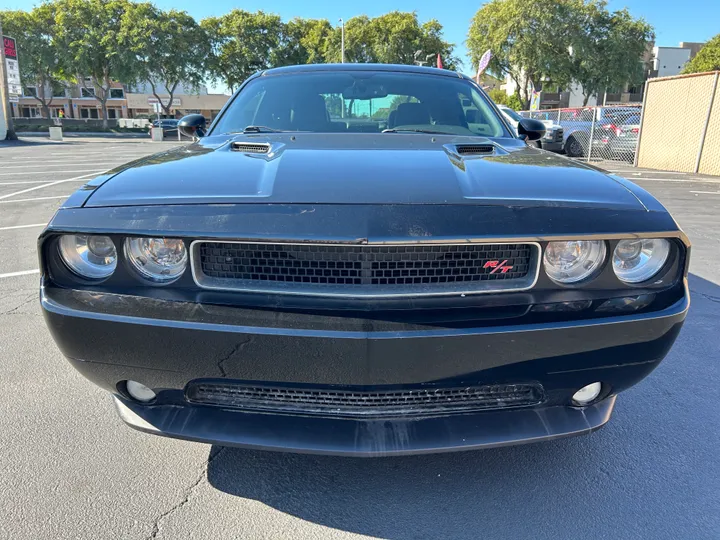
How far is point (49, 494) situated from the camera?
72.1 inches

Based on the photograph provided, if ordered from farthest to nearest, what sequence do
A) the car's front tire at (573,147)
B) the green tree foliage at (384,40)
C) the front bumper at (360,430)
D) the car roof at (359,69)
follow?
1. the green tree foliage at (384,40)
2. the car's front tire at (573,147)
3. the car roof at (359,69)
4. the front bumper at (360,430)

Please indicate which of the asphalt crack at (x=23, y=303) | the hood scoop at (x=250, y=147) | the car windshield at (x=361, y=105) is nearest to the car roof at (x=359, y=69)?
the car windshield at (x=361, y=105)

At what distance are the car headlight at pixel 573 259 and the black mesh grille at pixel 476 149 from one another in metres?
0.71

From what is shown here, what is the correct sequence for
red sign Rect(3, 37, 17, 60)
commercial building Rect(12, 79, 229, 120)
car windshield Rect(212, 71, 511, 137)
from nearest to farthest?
1. car windshield Rect(212, 71, 511, 137)
2. red sign Rect(3, 37, 17, 60)
3. commercial building Rect(12, 79, 229, 120)

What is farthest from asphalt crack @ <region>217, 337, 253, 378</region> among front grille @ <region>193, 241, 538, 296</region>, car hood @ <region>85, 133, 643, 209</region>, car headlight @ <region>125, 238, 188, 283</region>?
car hood @ <region>85, 133, 643, 209</region>

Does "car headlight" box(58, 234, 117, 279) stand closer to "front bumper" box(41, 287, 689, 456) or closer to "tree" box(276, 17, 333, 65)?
"front bumper" box(41, 287, 689, 456)

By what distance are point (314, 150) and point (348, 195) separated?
1.97 ft

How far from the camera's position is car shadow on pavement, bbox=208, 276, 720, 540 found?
1725mm

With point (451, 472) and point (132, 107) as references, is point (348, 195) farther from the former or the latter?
point (132, 107)

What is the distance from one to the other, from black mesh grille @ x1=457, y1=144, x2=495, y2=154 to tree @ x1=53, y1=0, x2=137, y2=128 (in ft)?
135

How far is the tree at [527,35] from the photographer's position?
3256cm

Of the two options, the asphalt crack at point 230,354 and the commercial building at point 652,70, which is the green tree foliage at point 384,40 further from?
the asphalt crack at point 230,354

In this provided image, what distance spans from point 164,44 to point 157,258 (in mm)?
41903

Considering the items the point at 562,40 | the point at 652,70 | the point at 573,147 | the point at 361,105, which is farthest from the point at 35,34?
the point at 652,70
